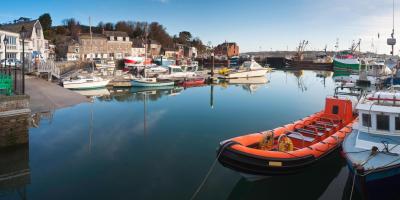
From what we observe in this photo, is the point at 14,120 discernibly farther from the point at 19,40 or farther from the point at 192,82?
the point at 19,40

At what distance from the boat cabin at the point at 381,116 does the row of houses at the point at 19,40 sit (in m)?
31.7

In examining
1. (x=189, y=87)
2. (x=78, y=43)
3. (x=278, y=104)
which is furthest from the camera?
(x=78, y=43)

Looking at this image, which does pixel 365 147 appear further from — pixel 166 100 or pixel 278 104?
pixel 166 100

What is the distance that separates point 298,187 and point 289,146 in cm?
138

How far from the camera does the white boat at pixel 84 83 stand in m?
31.3

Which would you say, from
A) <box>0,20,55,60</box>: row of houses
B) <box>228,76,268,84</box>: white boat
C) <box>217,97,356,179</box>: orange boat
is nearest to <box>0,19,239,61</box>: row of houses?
<box>0,20,55,60</box>: row of houses

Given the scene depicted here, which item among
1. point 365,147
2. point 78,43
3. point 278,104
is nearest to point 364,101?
point 365,147

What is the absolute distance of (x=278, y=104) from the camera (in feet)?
86.8

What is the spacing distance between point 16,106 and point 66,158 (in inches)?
122

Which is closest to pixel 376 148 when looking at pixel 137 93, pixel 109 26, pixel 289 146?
pixel 289 146

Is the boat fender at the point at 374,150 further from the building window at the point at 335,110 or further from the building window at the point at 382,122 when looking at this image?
the building window at the point at 335,110

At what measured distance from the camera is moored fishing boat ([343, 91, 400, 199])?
7.85 metres

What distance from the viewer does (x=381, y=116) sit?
376 inches

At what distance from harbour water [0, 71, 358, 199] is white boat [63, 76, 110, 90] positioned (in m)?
8.20
